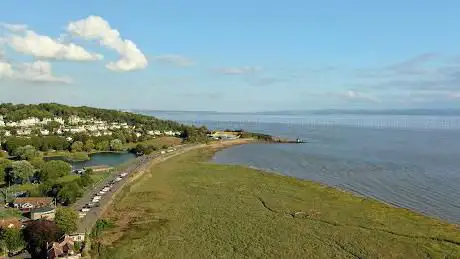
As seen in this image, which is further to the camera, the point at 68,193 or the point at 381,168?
the point at 381,168

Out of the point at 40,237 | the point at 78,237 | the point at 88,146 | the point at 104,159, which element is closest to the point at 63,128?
the point at 88,146

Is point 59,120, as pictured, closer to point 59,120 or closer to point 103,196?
point 59,120

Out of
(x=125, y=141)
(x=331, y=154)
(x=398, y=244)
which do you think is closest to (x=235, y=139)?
(x=125, y=141)

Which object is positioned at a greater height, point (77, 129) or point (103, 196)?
point (77, 129)

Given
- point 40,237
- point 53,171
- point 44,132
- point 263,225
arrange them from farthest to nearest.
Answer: point 44,132 < point 53,171 < point 263,225 < point 40,237

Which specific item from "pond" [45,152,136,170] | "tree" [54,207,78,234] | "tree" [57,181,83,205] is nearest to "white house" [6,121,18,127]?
"pond" [45,152,136,170]

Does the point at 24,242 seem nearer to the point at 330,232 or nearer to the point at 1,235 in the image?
the point at 1,235

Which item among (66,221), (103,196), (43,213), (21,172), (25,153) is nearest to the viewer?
(66,221)
